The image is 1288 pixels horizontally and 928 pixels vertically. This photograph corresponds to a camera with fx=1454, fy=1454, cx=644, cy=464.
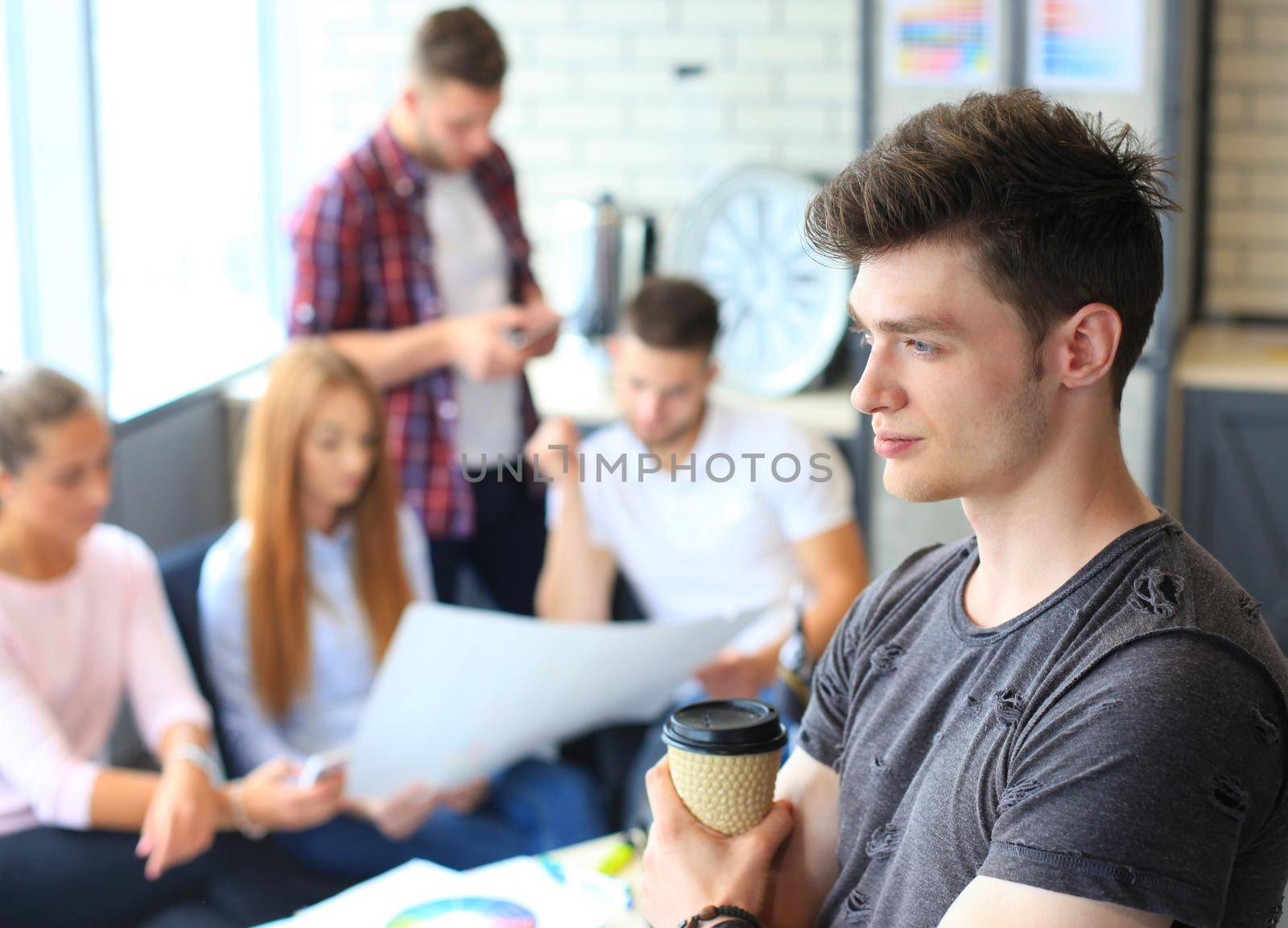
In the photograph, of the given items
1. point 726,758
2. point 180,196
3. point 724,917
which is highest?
point 180,196

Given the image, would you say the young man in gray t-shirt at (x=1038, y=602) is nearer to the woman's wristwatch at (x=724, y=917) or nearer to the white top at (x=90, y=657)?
the woman's wristwatch at (x=724, y=917)

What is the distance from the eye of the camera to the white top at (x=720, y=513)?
8.88ft

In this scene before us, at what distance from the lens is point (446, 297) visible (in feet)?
10.1

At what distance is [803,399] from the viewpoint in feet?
12.5

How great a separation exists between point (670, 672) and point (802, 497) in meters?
0.53

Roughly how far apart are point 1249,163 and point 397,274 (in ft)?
8.18

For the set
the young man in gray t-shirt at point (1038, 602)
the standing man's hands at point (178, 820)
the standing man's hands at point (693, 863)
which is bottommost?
the standing man's hands at point (178, 820)

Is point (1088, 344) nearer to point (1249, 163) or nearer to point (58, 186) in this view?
point (58, 186)

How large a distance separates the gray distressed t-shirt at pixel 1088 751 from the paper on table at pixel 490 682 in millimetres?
852

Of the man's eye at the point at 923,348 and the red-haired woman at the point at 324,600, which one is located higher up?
the man's eye at the point at 923,348

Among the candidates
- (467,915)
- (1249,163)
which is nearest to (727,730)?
(467,915)

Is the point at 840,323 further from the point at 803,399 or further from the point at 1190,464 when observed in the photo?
the point at 1190,464

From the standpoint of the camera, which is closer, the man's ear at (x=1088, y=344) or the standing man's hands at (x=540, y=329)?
the man's ear at (x=1088, y=344)

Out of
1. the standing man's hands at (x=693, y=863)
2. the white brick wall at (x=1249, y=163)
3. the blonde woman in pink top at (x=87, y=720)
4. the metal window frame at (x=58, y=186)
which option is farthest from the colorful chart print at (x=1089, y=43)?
the standing man's hands at (x=693, y=863)
